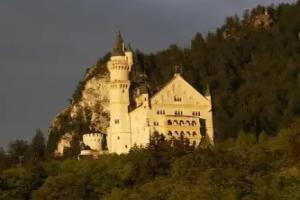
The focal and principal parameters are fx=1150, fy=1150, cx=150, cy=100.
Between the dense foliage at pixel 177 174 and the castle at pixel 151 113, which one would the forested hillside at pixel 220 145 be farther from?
the castle at pixel 151 113

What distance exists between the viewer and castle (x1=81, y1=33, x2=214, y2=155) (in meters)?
104

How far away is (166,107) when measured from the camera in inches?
4168

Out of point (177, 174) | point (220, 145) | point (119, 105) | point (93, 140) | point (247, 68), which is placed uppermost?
point (247, 68)

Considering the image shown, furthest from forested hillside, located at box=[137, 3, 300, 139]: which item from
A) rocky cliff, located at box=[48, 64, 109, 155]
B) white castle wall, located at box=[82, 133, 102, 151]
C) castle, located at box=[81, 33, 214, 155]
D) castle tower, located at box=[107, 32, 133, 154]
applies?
white castle wall, located at box=[82, 133, 102, 151]

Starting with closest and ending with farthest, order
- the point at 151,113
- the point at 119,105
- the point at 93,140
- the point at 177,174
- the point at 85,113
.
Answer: the point at 177,174 → the point at 151,113 → the point at 119,105 → the point at 93,140 → the point at 85,113

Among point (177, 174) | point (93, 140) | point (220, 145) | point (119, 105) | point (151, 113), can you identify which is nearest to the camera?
point (177, 174)

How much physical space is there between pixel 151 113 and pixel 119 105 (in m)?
3.54

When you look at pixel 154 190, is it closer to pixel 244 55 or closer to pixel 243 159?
pixel 243 159

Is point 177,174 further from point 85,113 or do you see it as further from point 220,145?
point 85,113

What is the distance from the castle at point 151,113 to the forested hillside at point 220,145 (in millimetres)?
1993

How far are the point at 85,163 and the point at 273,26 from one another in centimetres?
5111

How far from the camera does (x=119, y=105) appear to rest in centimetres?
10619

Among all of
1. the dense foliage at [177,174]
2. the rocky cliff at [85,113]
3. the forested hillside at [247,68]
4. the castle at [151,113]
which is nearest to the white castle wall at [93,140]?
the castle at [151,113]

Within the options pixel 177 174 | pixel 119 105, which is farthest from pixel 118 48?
pixel 177 174
